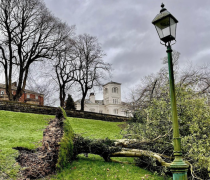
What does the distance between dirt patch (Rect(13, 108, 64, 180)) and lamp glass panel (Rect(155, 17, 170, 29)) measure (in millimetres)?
5420

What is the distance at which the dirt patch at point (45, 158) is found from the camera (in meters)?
6.65

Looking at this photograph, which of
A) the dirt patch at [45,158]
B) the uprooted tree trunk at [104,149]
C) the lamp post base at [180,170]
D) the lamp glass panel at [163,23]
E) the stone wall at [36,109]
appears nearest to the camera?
the lamp post base at [180,170]

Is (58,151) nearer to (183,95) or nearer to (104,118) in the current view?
(183,95)

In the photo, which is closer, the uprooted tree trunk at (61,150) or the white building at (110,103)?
the uprooted tree trunk at (61,150)

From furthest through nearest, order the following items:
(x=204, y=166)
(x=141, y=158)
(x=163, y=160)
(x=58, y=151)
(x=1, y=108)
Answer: (x=1, y=108), (x=141, y=158), (x=163, y=160), (x=58, y=151), (x=204, y=166)

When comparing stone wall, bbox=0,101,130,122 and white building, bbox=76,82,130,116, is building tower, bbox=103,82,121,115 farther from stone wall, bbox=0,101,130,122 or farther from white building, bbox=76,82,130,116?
stone wall, bbox=0,101,130,122

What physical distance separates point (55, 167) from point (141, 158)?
12.1 feet

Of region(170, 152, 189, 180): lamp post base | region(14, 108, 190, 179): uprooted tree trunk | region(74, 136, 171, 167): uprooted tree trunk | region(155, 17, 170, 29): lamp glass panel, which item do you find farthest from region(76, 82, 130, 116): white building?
region(170, 152, 189, 180): lamp post base

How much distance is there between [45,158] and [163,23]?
5837 millimetres

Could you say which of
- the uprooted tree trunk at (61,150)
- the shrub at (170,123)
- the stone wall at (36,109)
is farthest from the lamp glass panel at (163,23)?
the stone wall at (36,109)

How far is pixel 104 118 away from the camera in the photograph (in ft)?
97.5

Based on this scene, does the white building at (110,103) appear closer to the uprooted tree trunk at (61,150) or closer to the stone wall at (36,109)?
the stone wall at (36,109)

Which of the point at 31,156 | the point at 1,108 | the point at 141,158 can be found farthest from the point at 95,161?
the point at 1,108

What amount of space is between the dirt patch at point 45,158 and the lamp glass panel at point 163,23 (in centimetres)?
542
